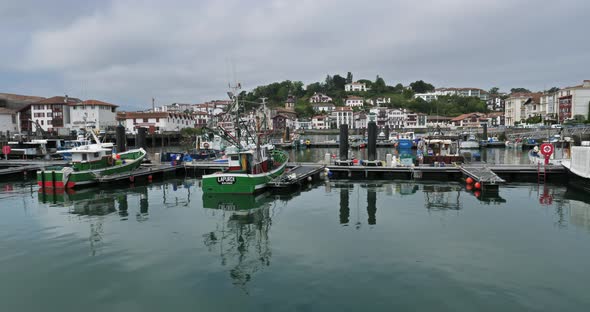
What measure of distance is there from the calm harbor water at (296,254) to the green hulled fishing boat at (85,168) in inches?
122

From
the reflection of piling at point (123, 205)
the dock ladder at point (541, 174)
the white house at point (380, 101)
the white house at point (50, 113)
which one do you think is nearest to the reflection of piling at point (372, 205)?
the reflection of piling at point (123, 205)

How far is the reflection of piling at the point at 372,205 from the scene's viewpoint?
717 inches

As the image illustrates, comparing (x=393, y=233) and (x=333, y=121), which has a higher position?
(x=333, y=121)

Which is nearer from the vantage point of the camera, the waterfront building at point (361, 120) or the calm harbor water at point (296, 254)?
the calm harbor water at point (296, 254)

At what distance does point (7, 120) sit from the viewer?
80062 millimetres

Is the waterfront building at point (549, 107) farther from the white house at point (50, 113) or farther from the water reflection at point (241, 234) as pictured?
the white house at point (50, 113)

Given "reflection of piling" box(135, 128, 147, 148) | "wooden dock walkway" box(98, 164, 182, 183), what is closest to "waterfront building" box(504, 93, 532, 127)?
"reflection of piling" box(135, 128, 147, 148)

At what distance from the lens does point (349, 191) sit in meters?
25.8

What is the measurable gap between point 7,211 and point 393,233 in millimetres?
18981

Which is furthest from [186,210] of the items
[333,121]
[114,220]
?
[333,121]

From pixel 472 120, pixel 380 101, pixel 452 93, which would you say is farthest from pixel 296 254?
pixel 452 93

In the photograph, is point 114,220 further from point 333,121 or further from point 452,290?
point 333,121

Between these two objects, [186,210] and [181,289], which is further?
[186,210]

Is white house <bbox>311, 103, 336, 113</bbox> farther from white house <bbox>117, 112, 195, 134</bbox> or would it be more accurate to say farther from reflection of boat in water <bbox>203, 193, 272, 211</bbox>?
reflection of boat in water <bbox>203, 193, 272, 211</bbox>
